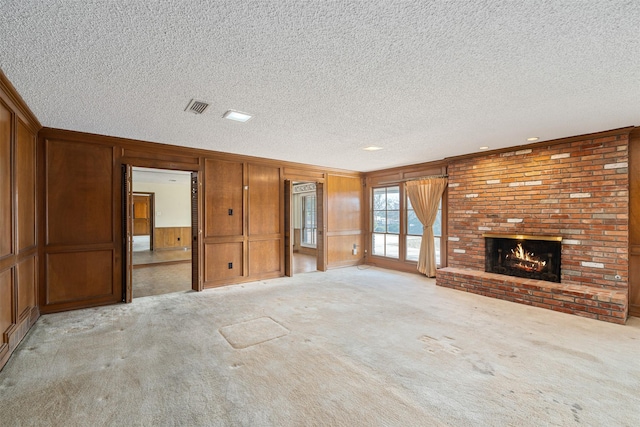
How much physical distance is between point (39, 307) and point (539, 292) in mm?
6657

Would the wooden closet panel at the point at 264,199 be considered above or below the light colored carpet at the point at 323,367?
above

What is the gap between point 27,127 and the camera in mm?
3338

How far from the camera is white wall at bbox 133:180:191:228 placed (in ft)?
30.6

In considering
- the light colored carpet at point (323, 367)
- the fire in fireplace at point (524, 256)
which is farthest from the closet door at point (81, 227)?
the fire in fireplace at point (524, 256)

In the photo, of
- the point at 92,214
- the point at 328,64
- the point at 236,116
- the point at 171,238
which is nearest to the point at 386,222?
the point at 236,116

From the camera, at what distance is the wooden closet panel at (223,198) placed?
514cm

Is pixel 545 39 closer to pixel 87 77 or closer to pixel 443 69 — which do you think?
pixel 443 69

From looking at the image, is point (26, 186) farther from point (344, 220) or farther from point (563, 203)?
point (563, 203)

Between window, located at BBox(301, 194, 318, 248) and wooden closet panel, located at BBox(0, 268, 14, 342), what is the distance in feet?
23.9

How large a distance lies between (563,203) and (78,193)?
688cm

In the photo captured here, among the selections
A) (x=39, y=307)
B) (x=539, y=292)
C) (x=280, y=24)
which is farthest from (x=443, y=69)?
(x=39, y=307)

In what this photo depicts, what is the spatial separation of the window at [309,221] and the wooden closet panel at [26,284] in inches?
269

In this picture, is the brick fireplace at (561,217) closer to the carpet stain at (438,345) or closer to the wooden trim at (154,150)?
the carpet stain at (438,345)

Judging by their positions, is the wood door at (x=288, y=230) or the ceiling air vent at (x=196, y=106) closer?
the ceiling air vent at (x=196, y=106)
